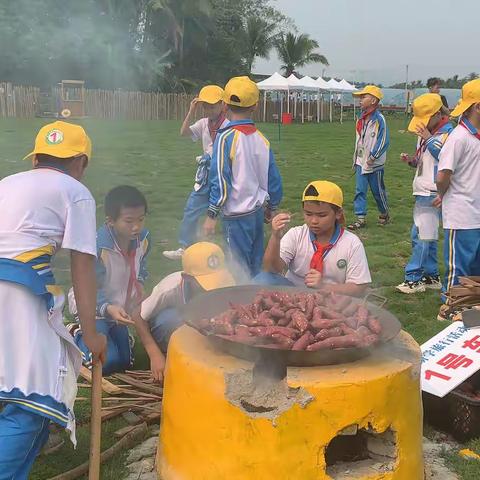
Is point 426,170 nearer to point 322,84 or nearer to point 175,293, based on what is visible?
point 175,293

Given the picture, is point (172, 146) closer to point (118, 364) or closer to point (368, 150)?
point (368, 150)

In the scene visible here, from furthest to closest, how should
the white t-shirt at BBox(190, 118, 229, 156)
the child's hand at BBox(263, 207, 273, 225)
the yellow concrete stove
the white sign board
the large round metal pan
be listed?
the white t-shirt at BBox(190, 118, 229, 156) < the child's hand at BBox(263, 207, 273, 225) < the white sign board < the large round metal pan < the yellow concrete stove

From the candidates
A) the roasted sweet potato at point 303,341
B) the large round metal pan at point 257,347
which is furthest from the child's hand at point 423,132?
the roasted sweet potato at point 303,341

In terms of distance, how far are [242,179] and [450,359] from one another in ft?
6.85

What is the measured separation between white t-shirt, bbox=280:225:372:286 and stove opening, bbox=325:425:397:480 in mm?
1197

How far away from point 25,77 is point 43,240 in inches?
155

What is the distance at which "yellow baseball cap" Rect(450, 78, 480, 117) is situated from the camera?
494cm

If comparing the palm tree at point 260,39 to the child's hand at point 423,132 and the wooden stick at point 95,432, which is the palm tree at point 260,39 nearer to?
the child's hand at point 423,132

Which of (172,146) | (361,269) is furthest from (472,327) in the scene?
(172,146)

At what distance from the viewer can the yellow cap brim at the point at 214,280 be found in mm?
4012

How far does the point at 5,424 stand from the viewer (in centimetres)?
253

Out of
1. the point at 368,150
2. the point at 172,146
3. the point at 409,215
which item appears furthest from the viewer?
the point at 172,146

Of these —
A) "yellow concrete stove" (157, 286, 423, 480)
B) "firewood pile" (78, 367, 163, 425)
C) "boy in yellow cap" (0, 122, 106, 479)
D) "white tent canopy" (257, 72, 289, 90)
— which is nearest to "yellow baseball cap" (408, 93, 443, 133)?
"yellow concrete stove" (157, 286, 423, 480)

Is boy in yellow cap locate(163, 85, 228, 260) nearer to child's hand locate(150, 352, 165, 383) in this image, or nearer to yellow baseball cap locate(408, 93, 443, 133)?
yellow baseball cap locate(408, 93, 443, 133)
